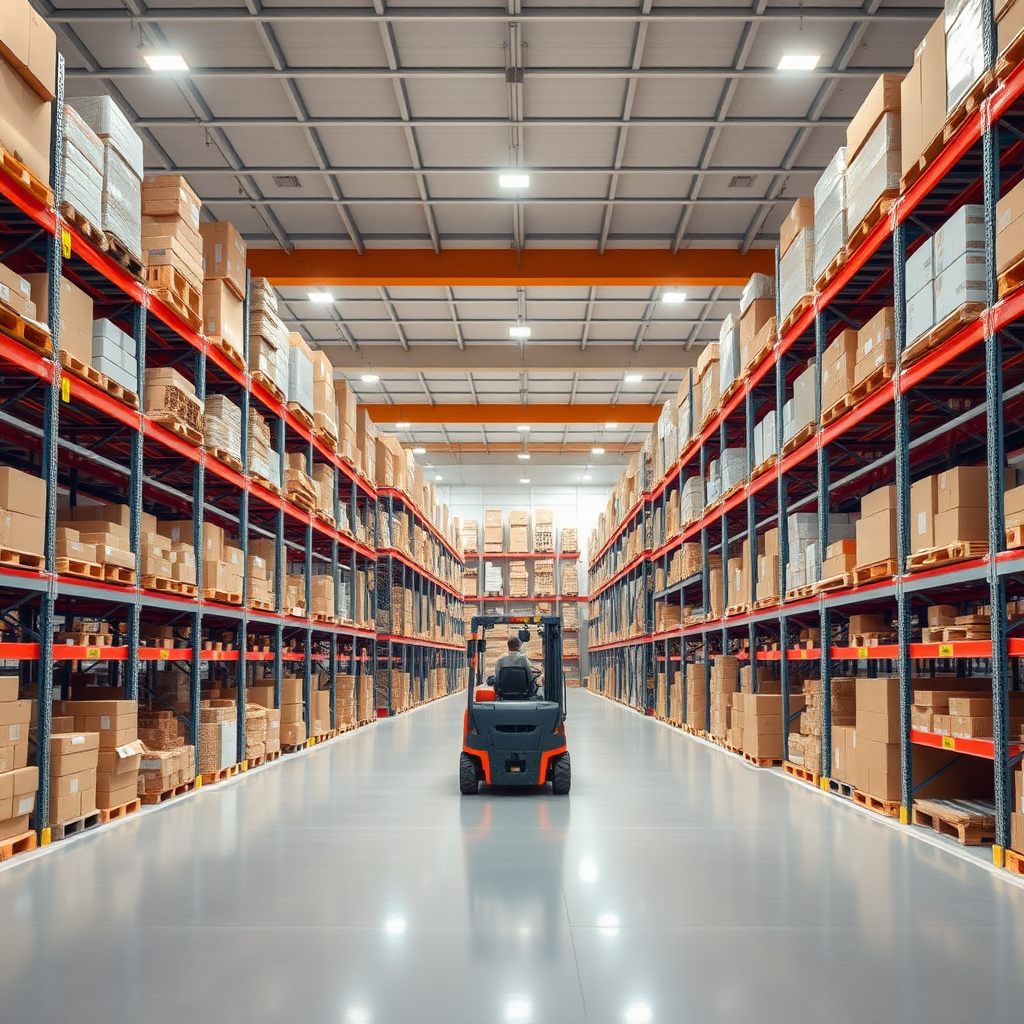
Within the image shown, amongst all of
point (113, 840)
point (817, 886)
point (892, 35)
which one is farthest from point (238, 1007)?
point (892, 35)

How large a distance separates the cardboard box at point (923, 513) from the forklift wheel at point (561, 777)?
3.43m

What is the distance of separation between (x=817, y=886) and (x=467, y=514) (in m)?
32.5

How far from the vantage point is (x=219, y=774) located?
32.1 ft

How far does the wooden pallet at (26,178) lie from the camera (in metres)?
5.98

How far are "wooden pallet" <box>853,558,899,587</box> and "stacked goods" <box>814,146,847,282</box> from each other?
2.60 m

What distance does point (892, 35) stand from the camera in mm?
10398

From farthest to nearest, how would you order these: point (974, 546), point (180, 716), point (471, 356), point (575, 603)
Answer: point (575, 603) → point (471, 356) → point (180, 716) → point (974, 546)

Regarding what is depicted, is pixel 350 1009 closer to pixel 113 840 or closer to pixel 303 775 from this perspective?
pixel 113 840

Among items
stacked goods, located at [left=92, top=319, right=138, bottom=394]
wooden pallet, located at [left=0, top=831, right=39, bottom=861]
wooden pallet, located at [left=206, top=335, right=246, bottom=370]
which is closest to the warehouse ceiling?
wooden pallet, located at [left=206, top=335, right=246, bottom=370]

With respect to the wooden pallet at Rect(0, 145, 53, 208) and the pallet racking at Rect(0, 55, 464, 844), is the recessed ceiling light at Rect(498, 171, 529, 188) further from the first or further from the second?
the wooden pallet at Rect(0, 145, 53, 208)

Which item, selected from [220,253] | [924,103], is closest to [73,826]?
[220,253]

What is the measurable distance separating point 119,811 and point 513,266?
10.6m

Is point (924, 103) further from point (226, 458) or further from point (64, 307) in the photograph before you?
point (226, 458)

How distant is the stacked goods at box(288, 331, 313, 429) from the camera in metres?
12.6
